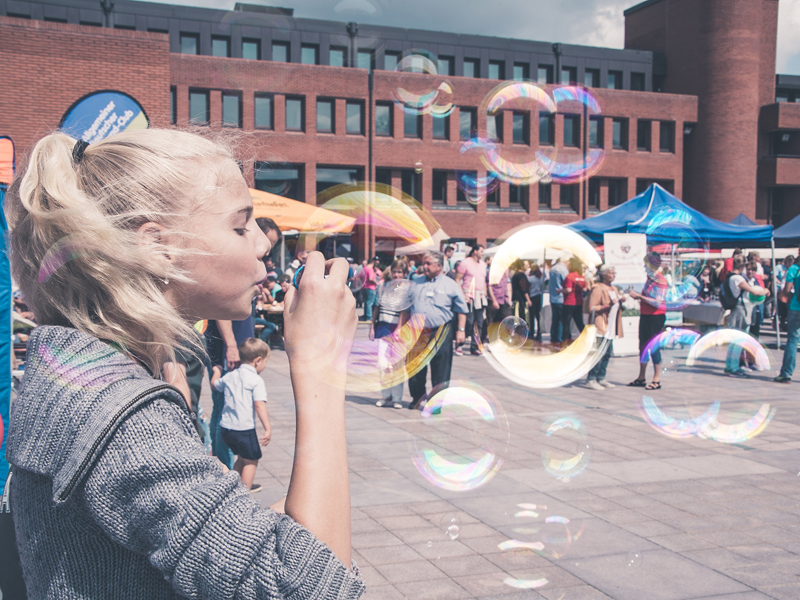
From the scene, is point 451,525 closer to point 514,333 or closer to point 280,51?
point 514,333

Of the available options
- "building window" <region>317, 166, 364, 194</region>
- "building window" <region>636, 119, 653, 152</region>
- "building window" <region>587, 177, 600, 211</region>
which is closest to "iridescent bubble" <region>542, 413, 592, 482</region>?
"building window" <region>317, 166, 364, 194</region>

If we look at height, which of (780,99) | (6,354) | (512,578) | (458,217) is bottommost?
(512,578)

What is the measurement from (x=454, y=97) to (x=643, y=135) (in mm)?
25236

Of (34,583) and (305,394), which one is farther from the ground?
(305,394)

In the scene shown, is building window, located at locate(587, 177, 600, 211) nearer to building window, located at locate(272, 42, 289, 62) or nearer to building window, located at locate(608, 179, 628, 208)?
building window, located at locate(608, 179, 628, 208)

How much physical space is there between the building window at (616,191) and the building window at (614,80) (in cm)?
649

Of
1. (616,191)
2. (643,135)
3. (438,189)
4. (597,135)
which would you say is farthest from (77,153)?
(643,135)

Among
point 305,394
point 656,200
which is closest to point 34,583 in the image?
point 305,394

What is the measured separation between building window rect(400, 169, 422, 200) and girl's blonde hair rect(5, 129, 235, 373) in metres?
30.0

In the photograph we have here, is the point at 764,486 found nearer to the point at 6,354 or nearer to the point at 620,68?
the point at 6,354

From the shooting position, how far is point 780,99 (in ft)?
145

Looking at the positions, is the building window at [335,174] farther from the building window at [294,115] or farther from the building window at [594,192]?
the building window at [594,192]

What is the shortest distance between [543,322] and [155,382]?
13.1 metres

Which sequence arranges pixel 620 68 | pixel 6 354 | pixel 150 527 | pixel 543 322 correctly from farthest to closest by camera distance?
pixel 620 68
pixel 543 322
pixel 6 354
pixel 150 527
